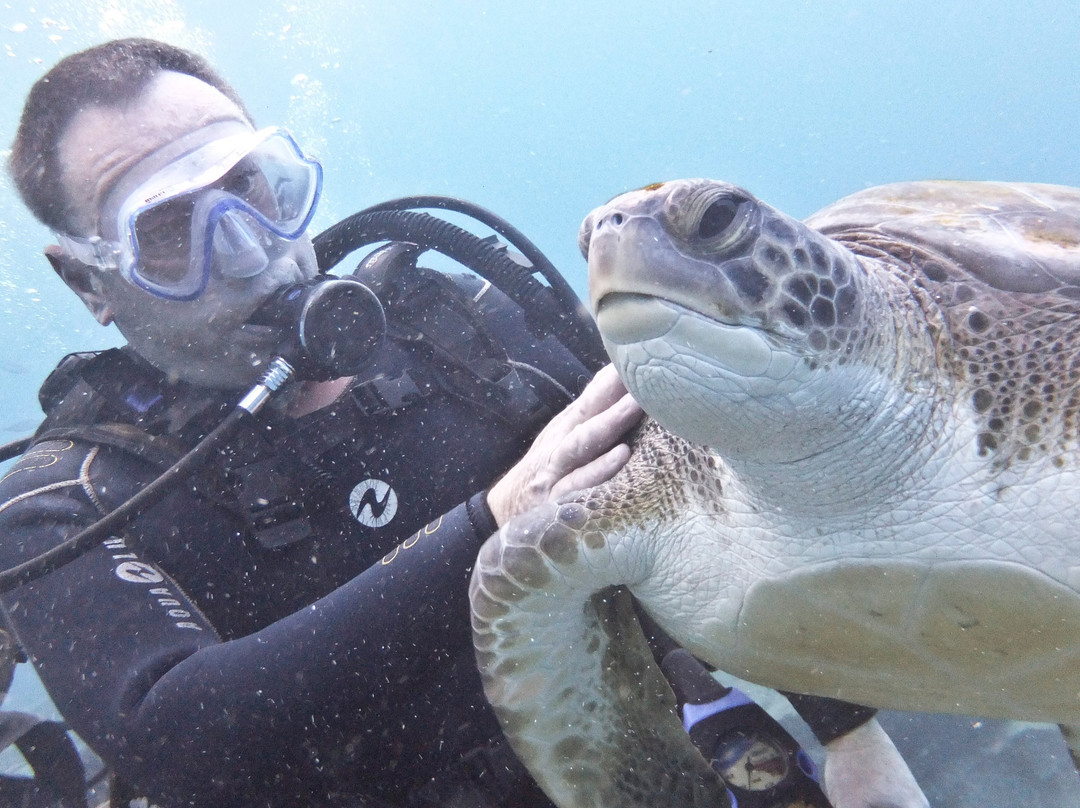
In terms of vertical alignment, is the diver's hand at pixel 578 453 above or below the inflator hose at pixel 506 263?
below

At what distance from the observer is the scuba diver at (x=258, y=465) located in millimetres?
1309

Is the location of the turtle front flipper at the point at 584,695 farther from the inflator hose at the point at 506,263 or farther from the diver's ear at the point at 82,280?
the diver's ear at the point at 82,280

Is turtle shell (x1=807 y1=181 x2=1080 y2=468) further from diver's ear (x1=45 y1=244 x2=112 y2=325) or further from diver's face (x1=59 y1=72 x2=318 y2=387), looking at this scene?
diver's ear (x1=45 y1=244 x2=112 y2=325)

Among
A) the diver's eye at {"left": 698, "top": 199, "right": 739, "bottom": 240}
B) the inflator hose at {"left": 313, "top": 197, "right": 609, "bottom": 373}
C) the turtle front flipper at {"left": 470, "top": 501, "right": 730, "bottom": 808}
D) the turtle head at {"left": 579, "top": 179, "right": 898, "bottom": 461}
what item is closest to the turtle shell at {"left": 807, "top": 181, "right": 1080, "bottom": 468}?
the turtle head at {"left": 579, "top": 179, "right": 898, "bottom": 461}

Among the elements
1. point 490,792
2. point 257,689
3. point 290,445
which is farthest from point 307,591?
point 490,792

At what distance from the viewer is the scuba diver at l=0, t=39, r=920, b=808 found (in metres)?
1.31

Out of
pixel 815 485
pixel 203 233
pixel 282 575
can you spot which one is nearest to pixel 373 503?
pixel 282 575

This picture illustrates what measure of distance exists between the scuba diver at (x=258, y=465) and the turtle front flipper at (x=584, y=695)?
116 mm

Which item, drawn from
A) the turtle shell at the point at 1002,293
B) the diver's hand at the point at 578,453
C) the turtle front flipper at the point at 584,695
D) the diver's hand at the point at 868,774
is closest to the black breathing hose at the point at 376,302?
the diver's hand at the point at 578,453

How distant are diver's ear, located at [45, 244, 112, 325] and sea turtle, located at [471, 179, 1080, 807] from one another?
4.76 feet

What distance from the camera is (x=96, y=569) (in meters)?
1.43

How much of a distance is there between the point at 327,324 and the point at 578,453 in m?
0.79

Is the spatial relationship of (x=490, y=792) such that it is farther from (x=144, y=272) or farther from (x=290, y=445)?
(x=144, y=272)

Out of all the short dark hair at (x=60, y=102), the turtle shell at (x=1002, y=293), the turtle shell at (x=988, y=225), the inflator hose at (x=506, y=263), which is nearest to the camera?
the turtle shell at (x=1002, y=293)
